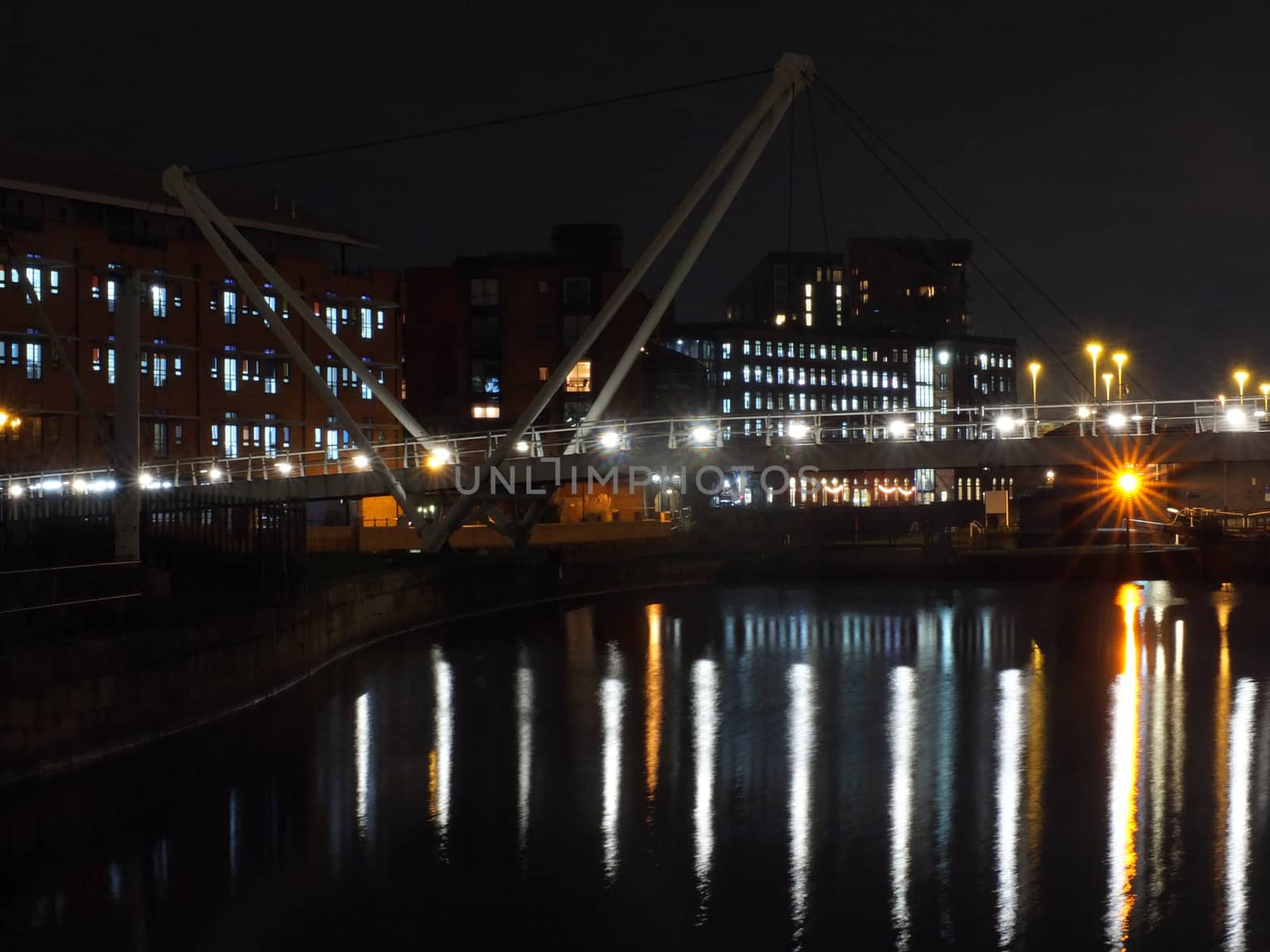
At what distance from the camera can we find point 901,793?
62.1ft

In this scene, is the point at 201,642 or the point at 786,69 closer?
the point at 201,642

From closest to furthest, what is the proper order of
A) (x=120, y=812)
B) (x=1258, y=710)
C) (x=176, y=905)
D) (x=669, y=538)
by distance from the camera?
(x=176, y=905) < (x=120, y=812) < (x=1258, y=710) < (x=669, y=538)

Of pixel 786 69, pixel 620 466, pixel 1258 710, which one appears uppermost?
pixel 786 69

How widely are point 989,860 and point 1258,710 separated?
40.7 ft

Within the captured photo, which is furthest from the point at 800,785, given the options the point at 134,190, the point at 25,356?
the point at 134,190

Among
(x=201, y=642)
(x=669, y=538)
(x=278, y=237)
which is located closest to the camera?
(x=201, y=642)

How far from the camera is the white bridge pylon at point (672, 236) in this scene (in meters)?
41.5

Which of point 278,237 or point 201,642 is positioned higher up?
point 278,237

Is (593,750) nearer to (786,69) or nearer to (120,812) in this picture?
(120,812)

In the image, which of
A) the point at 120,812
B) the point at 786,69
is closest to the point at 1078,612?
the point at 786,69

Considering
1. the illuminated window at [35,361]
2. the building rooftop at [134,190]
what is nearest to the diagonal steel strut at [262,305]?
the building rooftop at [134,190]

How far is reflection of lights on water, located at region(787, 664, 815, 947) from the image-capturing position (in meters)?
14.3

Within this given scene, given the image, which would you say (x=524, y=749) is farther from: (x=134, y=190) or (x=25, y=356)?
(x=134, y=190)

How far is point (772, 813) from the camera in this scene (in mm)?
17781
